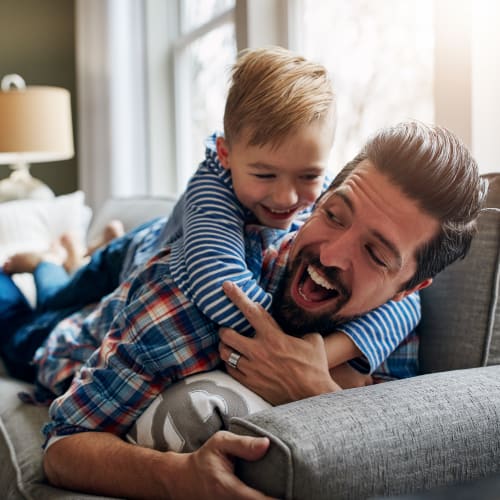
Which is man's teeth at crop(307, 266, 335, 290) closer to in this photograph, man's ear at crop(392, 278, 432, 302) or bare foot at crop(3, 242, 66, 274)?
man's ear at crop(392, 278, 432, 302)

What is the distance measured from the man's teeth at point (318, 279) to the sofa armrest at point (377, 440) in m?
0.19

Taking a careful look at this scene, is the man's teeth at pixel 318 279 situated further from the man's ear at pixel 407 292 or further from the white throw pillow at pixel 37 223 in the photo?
the white throw pillow at pixel 37 223

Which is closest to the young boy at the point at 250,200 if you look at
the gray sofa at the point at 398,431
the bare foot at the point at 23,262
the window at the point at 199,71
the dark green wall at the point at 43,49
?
the gray sofa at the point at 398,431

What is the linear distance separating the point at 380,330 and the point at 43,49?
458 cm

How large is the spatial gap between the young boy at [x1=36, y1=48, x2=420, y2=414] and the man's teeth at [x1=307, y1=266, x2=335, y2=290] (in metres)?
0.09

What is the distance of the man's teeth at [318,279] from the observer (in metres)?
1.24

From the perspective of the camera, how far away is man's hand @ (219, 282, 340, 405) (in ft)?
3.99

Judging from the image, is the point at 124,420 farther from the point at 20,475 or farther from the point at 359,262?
the point at 359,262

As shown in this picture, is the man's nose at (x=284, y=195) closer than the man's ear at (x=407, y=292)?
No

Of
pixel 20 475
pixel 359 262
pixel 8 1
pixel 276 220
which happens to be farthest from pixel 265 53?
pixel 8 1

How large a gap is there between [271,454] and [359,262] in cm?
38

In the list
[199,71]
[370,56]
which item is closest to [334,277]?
[370,56]

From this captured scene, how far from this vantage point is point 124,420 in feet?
4.12

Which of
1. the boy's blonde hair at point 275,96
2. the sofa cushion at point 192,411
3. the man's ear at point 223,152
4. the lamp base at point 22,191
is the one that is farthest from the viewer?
the lamp base at point 22,191
